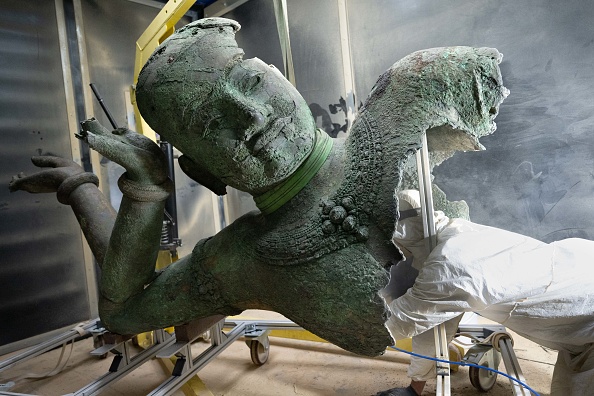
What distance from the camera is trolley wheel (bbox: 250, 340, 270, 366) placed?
6.10ft

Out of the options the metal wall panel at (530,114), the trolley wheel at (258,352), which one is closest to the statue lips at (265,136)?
the trolley wheel at (258,352)

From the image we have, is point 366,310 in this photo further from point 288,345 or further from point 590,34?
point 590,34

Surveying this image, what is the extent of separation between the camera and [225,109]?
82 centimetres

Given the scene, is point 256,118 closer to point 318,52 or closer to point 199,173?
point 199,173

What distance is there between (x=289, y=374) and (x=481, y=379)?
2.51 ft

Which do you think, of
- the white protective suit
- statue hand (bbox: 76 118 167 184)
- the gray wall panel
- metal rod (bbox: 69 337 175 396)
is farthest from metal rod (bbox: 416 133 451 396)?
the gray wall panel

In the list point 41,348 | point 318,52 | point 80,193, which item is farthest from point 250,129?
point 318,52

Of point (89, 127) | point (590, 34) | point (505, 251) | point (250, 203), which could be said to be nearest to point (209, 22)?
point (89, 127)

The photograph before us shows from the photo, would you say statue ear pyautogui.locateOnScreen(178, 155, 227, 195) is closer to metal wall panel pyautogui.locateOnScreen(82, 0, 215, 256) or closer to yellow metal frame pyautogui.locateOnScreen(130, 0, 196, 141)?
yellow metal frame pyautogui.locateOnScreen(130, 0, 196, 141)

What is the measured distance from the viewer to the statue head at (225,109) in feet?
2.68

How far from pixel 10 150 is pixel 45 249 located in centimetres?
56

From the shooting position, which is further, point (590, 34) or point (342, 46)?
point (342, 46)

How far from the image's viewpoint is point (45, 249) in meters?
2.29

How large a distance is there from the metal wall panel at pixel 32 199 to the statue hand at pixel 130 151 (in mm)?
1654
